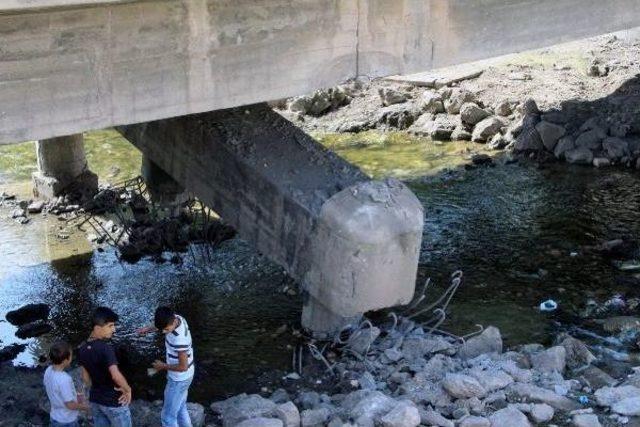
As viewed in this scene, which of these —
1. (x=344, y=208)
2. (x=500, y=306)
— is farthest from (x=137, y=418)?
(x=500, y=306)

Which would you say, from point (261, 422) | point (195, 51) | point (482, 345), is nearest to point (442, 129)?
point (482, 345)

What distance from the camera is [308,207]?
33.3ft

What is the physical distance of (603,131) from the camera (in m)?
17.2

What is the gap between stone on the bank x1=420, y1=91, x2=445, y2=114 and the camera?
18791 mm

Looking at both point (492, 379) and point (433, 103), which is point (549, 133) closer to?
point (433, 103)

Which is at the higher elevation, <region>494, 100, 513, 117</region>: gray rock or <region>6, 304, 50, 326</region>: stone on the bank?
<region>494, 100, 513, 117</region>: gray rock

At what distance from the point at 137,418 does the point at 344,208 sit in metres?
2.93

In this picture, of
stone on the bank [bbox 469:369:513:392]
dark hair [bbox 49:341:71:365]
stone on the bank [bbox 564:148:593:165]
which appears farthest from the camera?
stone on the bank [bbox 564:148:593:165]

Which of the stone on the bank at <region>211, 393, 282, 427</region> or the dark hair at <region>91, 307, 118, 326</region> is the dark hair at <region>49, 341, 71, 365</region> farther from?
the stone on the bank at <region>211, 393, 282, 427</region>

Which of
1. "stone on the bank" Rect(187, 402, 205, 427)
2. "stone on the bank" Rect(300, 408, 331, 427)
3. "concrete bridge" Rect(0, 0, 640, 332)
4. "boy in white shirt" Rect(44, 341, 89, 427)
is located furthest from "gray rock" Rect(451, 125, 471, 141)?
"boy in white shirt" Rect(44, 341, 89, 427)

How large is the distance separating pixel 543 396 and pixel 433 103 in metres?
10.5

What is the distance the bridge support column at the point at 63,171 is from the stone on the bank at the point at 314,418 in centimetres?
765

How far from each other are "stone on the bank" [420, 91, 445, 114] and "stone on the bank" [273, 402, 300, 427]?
36.2ft

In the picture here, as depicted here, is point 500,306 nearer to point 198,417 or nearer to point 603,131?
point 198,417
